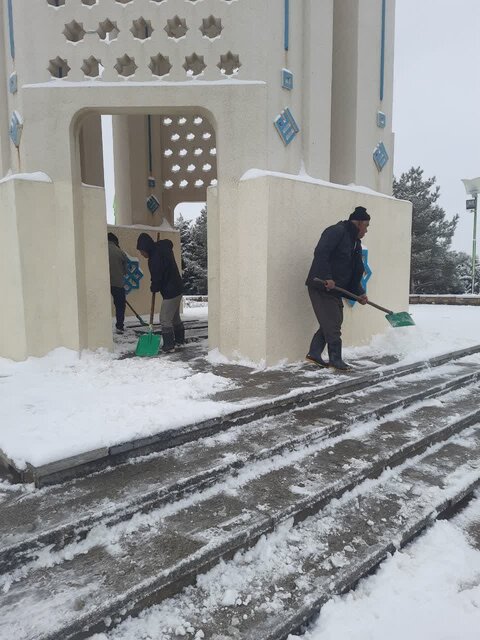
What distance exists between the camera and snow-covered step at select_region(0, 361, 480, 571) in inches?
81.4

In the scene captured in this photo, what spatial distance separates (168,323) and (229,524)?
13.4 ft

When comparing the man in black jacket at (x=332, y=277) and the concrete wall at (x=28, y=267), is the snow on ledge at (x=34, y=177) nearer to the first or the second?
the concrete wall at (x=28, y=267)

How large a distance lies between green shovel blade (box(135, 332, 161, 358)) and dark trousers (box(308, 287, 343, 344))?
206cm

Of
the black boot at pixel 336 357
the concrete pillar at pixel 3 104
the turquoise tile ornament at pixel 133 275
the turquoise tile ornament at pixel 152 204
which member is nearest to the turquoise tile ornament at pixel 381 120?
the black boot at pixel 336 357

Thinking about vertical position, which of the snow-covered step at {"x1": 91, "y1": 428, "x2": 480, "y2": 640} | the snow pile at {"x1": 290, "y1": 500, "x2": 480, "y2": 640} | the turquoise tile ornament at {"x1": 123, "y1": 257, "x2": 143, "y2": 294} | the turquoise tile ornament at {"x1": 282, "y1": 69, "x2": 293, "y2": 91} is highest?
the turquoise tile ornament at {"x1": 282, "y1": 69, "x2": 293, "y2": 91}

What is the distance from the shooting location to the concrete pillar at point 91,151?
7844 millimetres

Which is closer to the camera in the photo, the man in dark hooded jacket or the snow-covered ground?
the snow-covered ground

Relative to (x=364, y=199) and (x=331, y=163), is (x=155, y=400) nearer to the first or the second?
(x=364, y=199)

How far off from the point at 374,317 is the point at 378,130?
105 inches

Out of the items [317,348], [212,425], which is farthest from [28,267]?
[317,348]

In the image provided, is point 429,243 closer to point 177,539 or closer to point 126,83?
point 126,83

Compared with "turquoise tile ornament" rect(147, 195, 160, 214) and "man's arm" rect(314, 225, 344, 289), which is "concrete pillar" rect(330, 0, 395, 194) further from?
"turquoise tile ornament" rect(147, 195, 160, 214)

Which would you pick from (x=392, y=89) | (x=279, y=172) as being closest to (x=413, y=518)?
(x=279, y=172)

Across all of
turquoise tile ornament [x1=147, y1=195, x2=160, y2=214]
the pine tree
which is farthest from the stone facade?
the pine tree
